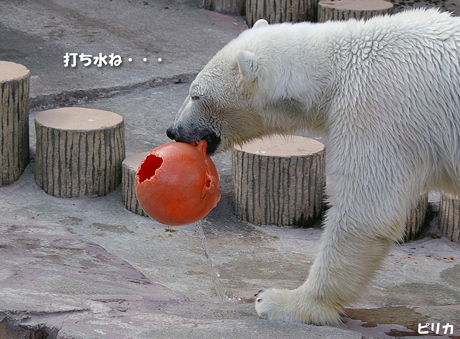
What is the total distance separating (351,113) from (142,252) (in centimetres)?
205

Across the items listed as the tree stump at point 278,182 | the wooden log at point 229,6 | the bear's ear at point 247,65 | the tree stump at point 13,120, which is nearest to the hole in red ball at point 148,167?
the bear's ear at point 247,65

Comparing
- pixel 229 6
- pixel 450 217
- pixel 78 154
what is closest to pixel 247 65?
pixel 78 154

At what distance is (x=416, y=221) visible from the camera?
4.43 metres

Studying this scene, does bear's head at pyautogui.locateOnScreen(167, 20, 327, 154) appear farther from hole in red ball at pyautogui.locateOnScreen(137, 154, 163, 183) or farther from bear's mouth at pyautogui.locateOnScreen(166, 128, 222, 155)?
hole in red ball at pyautogui.locateOnScreen(137, 154, 163, 183)

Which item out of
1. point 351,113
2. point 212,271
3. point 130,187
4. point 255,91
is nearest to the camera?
point 351,113

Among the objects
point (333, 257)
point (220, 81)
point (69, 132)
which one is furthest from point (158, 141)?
point (333, 257)

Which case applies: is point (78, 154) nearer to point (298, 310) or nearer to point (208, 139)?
point (208, 139)

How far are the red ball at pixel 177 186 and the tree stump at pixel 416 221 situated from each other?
233 centimetres

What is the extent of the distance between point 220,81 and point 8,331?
4.44 ft

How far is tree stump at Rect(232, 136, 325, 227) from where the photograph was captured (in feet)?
14.4

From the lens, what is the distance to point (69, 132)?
14.7ft

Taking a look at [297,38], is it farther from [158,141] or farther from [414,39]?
[158,141]

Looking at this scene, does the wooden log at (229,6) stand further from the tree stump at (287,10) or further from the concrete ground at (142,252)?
the concrete ground at (142,252)

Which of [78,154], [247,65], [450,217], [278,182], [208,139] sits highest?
[247,65]
